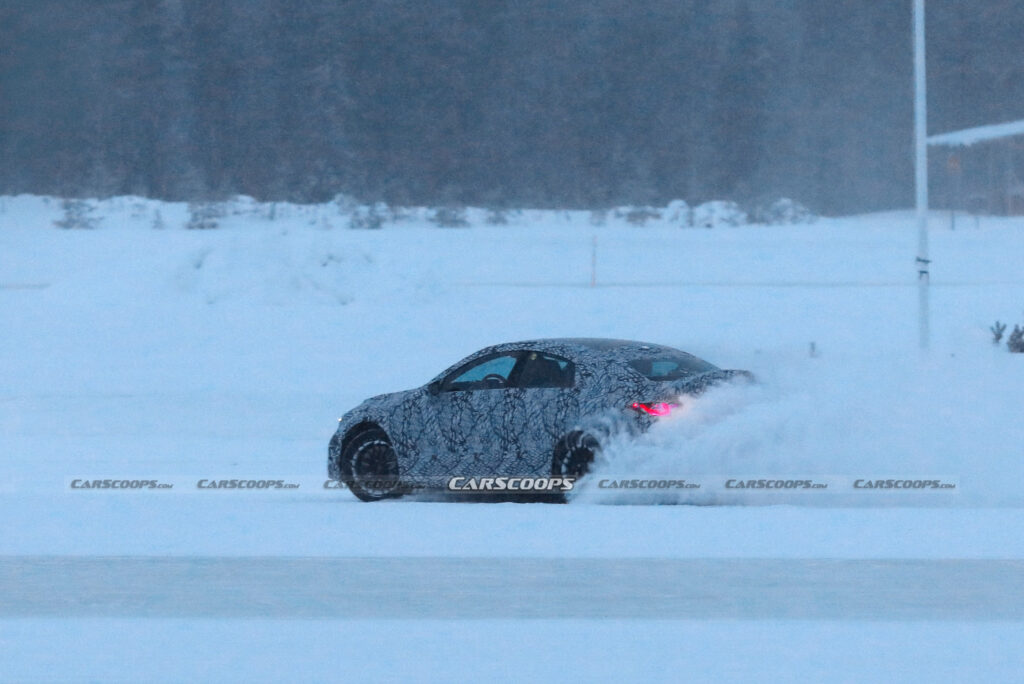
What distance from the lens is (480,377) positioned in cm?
1377

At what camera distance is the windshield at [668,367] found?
41.9 feet

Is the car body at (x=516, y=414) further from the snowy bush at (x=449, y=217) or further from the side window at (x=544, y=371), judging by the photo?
the snowy bush at (x=449, y=217)

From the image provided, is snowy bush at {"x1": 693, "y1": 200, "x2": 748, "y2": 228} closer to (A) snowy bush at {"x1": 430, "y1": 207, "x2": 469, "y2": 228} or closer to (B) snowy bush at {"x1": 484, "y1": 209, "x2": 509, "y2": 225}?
(B) snowy bush at {"x1": 484, "y1": 209, "x2": 509, "y2": 225}

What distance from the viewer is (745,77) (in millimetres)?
65750

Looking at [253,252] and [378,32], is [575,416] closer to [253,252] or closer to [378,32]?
[253,252]

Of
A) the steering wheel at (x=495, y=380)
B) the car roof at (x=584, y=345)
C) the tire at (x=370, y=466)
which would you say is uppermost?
the car roof at (x=584, y=345)

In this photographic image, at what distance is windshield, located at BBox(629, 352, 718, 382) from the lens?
41.9 feet

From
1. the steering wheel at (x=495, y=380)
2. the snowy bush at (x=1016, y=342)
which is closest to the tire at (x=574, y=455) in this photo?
the steering wheel at (x=495, y=380)

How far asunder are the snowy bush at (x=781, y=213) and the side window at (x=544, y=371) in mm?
41724

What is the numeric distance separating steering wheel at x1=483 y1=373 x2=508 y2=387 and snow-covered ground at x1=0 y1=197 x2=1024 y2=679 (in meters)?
1.03

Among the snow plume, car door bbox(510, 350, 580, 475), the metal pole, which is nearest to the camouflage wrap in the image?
car door bbox(510, 350, 580, 475)

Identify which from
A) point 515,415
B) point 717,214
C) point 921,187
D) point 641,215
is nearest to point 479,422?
point 515,415

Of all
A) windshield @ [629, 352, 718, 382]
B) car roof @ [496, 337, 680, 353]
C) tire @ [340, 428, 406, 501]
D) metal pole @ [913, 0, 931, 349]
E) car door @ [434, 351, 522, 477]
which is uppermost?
metal pole @ [913, 0, 931, 349]

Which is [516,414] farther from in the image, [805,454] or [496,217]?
[496,217]
